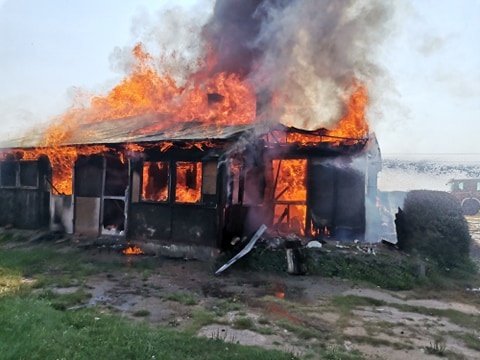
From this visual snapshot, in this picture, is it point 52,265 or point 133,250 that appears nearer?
point 52,265

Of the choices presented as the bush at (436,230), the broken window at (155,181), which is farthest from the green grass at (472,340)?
the broken window at (155,181)

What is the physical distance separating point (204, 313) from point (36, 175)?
36.8 ft

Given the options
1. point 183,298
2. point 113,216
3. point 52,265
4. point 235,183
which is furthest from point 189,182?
point 183,298

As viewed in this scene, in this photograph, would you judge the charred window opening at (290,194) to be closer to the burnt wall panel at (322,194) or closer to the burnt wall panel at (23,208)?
the burnt wall panel at (322,194)

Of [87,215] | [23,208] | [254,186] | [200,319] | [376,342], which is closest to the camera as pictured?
[376,342]

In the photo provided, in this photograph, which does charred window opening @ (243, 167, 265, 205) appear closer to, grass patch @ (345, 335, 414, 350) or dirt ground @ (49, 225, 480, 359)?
dirt ground @ (49, 225, 480, 359)

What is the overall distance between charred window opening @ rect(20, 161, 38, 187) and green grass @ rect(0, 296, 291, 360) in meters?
10.1

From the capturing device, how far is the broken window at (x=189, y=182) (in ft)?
37.8

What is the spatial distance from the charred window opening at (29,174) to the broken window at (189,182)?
269 inches

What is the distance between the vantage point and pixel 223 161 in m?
11.0

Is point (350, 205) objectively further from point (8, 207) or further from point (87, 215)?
point (8, 207)

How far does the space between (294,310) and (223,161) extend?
4912mm

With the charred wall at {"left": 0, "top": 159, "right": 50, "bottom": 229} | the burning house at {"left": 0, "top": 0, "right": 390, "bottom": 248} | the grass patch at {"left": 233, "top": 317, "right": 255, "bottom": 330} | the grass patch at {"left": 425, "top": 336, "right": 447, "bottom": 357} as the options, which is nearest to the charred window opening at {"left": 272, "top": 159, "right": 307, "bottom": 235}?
the burning house at {"left": 0, "top": 0, "right": 390, "bottom": 248}

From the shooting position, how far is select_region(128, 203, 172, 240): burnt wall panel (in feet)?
38.9
